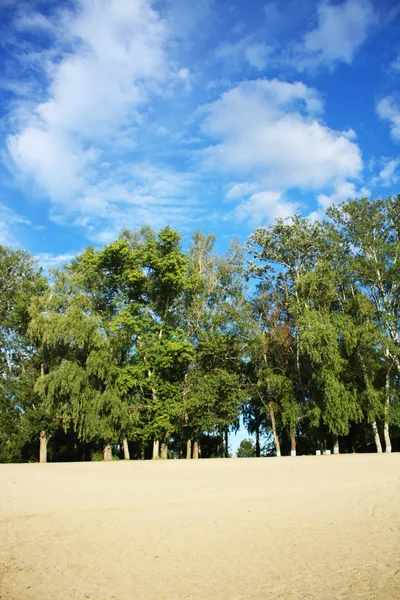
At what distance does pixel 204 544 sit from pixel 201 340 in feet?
94.3

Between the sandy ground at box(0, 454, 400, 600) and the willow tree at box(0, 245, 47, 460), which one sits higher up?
the willow tree at box(0, 245, 47, 460)

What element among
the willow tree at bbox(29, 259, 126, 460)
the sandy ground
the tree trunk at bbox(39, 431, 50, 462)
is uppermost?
the willow tree at bbox(29, 259, 126, 460)

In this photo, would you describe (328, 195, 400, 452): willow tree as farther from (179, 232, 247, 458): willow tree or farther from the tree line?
(179, 232, 247, 458): willow tree

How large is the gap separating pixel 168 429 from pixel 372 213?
77.6 feet

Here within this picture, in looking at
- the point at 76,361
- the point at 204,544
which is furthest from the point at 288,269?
the point at 204,544

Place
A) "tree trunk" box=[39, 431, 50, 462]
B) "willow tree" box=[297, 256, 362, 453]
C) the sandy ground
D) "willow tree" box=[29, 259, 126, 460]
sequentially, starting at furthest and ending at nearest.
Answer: "tree trunk" box=[39, 431, 50, 462], "willow tree" box=[297, 256, 362, 453], "willow tree" box=[29, 259, 126, 460], the sandy ground

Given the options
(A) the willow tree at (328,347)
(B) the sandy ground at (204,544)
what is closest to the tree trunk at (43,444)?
(A) the willow tree at (328,347)

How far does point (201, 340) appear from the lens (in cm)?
3534

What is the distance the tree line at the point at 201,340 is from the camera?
30.7m

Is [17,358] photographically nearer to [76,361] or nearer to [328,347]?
[76,361]

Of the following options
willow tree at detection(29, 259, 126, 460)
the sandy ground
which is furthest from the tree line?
the sandy ground

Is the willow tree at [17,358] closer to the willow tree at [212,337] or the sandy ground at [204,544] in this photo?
the willow tree at [212,337]

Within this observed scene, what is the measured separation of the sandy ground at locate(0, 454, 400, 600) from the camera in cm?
468

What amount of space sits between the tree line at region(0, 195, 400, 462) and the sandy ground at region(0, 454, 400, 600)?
61.8 feet
